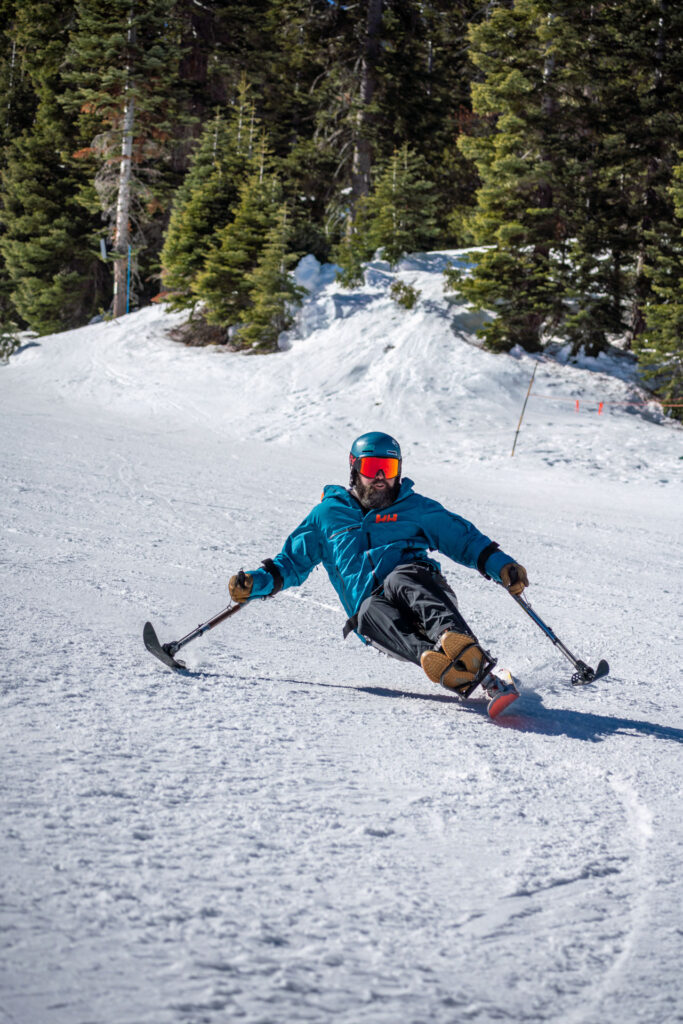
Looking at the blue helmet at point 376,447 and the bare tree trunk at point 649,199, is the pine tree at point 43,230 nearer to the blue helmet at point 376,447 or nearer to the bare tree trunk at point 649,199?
the bare tree trunk at point 649,199

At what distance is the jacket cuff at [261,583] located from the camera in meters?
3.94

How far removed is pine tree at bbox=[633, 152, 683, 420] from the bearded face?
487 inches

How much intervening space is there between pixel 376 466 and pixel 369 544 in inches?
16.7

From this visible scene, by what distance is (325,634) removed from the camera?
4.62 metres

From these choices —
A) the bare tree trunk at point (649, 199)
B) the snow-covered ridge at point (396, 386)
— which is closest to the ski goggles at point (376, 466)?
the snow-covered ridge at point (396, 386)

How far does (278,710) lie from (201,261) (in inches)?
771

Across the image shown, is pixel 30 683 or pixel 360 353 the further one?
pixel 360 353

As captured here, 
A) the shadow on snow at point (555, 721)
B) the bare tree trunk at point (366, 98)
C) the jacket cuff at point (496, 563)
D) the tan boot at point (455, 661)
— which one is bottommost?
the shadow on snow at point (555, 721)

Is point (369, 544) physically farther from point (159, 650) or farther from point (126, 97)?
point (126, 97)

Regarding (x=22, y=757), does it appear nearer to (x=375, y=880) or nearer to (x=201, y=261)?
(x=375, y=880)

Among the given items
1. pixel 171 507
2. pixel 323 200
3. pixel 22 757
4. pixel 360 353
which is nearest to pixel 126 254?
pixel 323 200

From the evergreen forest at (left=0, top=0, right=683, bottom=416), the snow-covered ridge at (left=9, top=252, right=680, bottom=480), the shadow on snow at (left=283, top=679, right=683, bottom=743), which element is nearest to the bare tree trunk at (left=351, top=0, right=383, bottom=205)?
the evergreen forest at (left=0, top=0, right=683, bottom=416)

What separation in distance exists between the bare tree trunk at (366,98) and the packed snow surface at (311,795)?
17765 millimetres

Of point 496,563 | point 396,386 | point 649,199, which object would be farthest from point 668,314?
point 496,563
